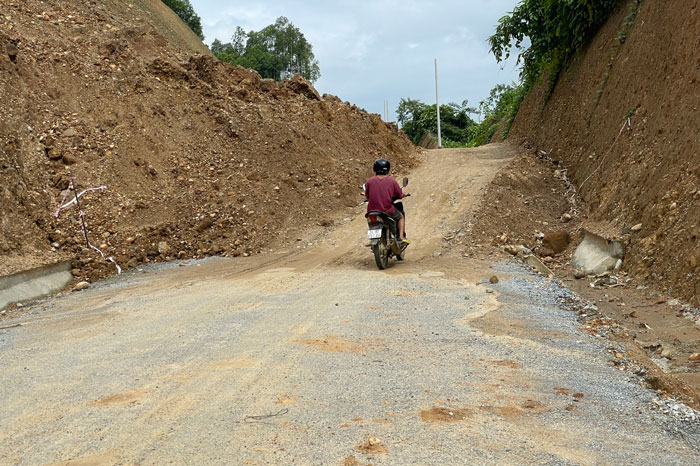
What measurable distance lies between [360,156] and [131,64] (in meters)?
7.32

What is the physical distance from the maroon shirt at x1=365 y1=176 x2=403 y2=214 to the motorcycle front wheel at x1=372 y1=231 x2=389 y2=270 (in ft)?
1.43

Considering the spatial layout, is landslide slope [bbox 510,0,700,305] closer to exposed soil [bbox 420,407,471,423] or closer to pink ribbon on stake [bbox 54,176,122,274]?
exposed soil [bbox 420,407,471,423]

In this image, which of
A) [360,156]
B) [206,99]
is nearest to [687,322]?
[360,156]

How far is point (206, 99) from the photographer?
19.7 meters

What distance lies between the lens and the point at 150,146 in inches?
677

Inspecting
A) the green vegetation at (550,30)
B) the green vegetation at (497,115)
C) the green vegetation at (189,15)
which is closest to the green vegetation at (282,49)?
the green vegetation at (189,15)

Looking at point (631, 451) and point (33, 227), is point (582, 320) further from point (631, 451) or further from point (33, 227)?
point (33, 227)

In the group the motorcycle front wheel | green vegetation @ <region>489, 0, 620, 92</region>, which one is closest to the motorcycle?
the motorcycle front wheel

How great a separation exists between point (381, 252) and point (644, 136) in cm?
543

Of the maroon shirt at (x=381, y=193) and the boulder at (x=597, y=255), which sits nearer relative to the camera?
the boulder at (x=597, y=255)

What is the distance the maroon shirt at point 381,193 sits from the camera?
35.9 feet

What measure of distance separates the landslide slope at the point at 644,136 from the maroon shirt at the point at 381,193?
12.2 feet

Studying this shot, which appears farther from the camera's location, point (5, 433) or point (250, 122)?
point (250, 122)

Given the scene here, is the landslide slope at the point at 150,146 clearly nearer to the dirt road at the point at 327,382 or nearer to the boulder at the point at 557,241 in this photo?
the dirt road at the point at 327,382
